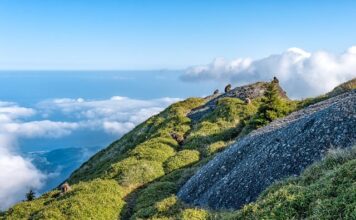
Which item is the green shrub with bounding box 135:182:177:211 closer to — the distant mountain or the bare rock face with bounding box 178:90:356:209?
the distant mountain

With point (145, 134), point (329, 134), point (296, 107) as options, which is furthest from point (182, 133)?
point (329, 134)

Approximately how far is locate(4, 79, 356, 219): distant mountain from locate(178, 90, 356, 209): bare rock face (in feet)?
0.23

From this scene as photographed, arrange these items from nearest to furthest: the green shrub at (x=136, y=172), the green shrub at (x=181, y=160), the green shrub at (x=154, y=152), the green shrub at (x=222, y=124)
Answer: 1. the green shrub at (x=136, y=172)
2. the green shrub at (x=181, y=160)
3. the green shrub at (x=154, y=152)
4. the green shrub at (x=222, y=124)

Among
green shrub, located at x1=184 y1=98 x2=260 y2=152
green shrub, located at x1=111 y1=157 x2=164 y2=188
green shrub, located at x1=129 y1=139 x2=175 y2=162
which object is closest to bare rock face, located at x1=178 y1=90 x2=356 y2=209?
green shrub, located at x1=111 y1=157 x2=164 y2=188

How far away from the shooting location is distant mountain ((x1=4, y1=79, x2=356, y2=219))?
15.4m

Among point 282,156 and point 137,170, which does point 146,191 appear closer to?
point 137,170

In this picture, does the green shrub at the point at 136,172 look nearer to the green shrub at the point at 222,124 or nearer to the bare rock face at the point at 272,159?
the green shrub at the point at 222,124

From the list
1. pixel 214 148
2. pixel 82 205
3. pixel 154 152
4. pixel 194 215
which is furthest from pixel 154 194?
A: pixel 154 152

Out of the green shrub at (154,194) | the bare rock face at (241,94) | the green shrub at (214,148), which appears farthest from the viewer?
the bare rock face at (241,94)

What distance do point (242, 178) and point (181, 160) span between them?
18.8 m

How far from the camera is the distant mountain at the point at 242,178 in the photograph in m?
15.4

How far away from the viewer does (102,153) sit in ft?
246

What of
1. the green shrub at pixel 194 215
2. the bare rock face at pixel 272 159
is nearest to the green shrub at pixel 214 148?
the bare rock face at pixel 272 159

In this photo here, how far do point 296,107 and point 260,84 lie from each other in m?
31.4
